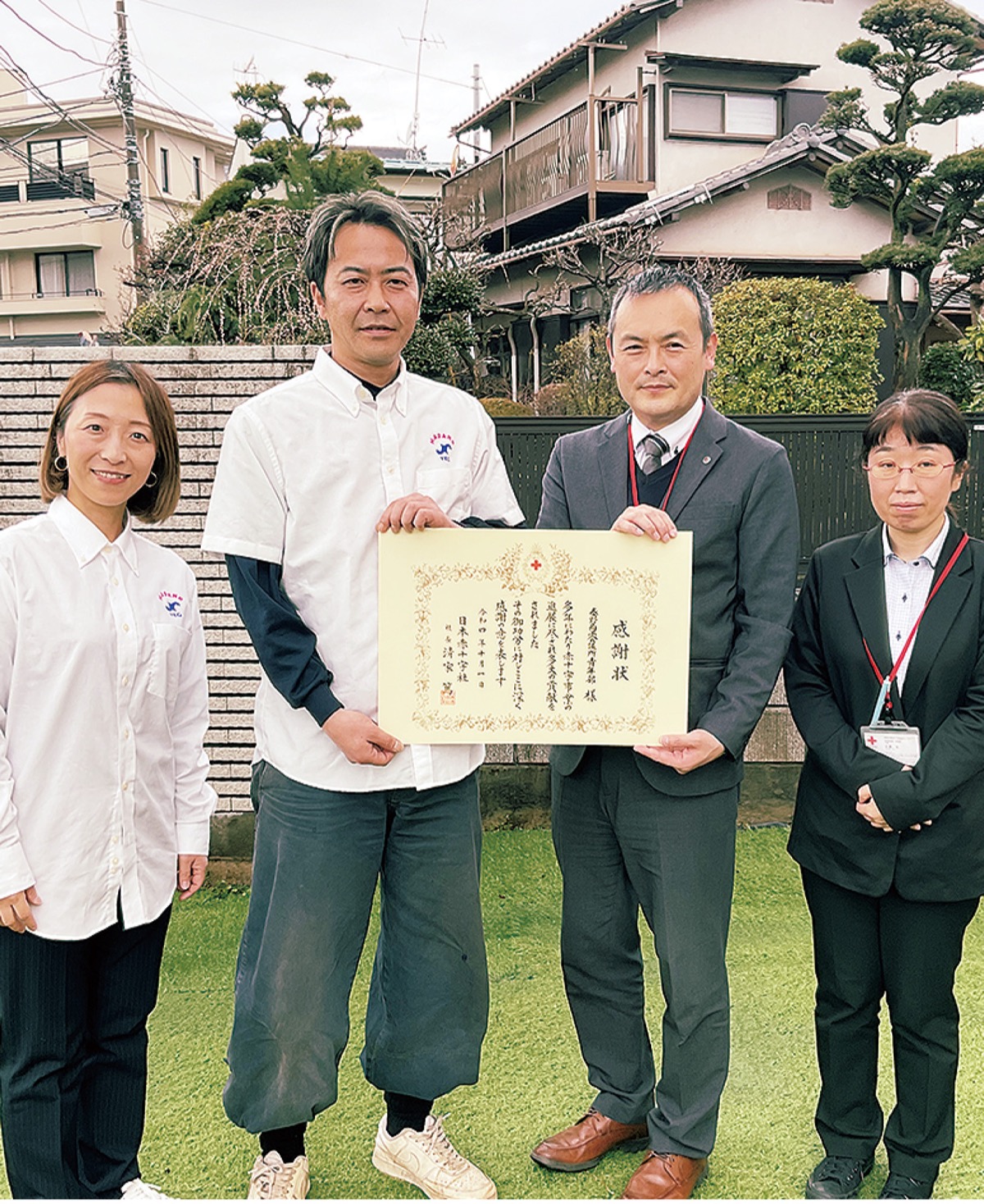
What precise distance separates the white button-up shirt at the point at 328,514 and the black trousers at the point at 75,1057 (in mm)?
515

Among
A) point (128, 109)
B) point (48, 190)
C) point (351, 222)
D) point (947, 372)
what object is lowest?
point (351, 222)

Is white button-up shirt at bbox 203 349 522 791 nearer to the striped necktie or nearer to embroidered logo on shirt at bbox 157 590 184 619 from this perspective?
embroidered logo on shirt at bbox 157 590 184 619

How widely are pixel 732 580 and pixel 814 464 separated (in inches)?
118

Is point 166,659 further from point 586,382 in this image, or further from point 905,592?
point 586,382

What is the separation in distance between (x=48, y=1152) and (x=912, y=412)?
2.32 metres

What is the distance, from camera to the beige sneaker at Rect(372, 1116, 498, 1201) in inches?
92.8

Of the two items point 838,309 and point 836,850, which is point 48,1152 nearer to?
point 836,850

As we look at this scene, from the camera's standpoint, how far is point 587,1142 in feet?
8.11

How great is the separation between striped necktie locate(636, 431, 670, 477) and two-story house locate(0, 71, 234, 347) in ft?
87.1

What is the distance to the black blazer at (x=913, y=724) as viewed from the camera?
6.90 feet

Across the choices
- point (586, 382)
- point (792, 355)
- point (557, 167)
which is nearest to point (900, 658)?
point (792, 355)

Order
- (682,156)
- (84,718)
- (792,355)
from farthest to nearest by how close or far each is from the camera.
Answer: (682,156) → (792,355) → (84,718)

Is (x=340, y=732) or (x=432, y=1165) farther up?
(x=340, y=732)

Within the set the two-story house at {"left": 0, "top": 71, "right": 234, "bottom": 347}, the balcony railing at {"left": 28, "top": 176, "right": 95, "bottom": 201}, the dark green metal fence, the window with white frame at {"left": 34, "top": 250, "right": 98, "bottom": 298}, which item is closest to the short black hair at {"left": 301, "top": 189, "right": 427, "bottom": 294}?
the dark green metal fence
